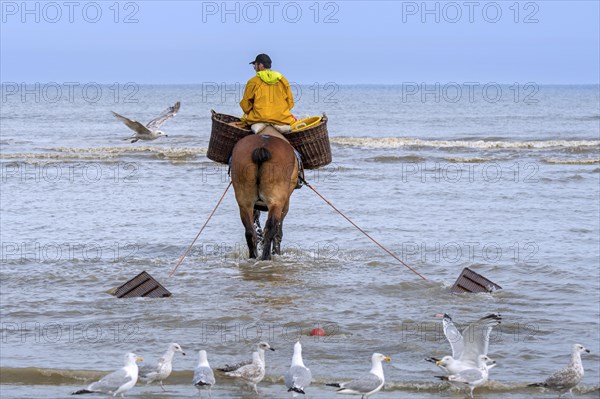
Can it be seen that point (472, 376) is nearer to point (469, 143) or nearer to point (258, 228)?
point (258, 228)

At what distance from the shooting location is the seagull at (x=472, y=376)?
727cm

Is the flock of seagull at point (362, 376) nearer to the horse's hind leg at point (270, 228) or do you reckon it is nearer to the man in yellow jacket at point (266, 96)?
the horse's hind leg at point (270, 228)

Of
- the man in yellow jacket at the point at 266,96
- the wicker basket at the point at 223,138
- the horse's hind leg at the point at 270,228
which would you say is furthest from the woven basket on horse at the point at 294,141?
the horse's hind leg at the point at 270,228

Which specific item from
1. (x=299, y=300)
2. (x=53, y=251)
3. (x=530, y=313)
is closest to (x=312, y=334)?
(x=299, y=300)

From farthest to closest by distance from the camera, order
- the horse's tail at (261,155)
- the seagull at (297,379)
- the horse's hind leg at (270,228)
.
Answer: the horse's hind leg at (270,228)
the horse's tail at (261,155)
the seagull at (297,379)

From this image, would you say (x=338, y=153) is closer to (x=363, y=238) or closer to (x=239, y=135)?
(x=363, y=238)

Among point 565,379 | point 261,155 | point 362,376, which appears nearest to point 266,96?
point 261,155

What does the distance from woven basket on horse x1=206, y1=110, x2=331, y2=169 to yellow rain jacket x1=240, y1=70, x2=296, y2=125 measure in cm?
23

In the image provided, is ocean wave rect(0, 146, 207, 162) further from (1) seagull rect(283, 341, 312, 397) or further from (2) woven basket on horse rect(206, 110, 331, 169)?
(1) seagull rect(283, 341, 312, 397)

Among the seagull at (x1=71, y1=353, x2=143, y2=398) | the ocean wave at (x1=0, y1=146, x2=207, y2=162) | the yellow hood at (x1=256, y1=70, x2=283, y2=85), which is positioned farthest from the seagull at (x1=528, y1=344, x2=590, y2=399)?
the ocean wave at (x1=0, y1=146, x2=207, y2=162)

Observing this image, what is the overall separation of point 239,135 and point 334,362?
4.73m

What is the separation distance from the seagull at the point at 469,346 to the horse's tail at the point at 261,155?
4649mm

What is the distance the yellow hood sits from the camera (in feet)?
40.8

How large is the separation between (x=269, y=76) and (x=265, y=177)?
1319 mm
